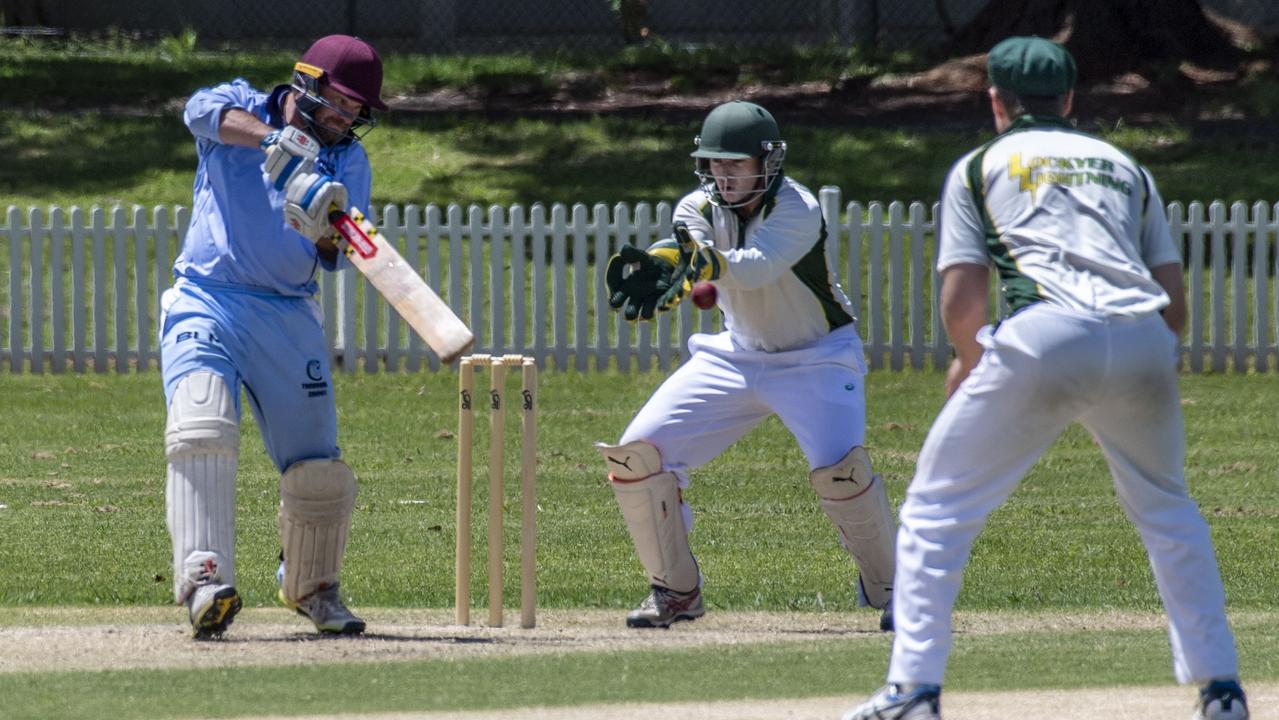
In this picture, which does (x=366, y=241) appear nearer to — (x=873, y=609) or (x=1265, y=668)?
(x=873, y=609)

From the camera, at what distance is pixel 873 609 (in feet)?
25.1

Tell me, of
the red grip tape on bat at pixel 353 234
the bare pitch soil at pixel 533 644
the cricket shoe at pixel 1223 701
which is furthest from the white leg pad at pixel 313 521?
the cricket shoe at pixel 1223 701

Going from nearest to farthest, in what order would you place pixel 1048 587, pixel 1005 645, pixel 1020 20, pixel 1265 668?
pixel 1265 668, pixel 1005 645, pixel 1048 587, pixel 1020 20

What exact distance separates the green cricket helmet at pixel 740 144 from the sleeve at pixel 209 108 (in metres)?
1.60

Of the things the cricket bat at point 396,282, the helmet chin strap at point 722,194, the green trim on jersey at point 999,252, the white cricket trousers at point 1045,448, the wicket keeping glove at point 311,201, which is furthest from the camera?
the helmet chin strap at point 722,194

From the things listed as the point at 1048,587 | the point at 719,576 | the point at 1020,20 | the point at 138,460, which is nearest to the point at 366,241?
the point at 719,576

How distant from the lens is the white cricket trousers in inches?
193

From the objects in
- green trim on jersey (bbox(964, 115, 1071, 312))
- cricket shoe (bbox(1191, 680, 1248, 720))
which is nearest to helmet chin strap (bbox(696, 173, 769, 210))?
green trim on jersey (bbox(964, 115, 1071, 312))

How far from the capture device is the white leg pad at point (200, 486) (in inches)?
254

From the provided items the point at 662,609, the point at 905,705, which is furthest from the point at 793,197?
the point at 905,705

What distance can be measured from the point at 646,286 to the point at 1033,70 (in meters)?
1.95

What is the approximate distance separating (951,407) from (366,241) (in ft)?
7.47

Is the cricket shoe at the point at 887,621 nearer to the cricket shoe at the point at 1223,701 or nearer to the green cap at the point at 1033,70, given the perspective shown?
the cricket shoe at the point at 1223,701

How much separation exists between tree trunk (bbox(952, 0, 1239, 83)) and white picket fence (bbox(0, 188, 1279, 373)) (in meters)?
6.69
